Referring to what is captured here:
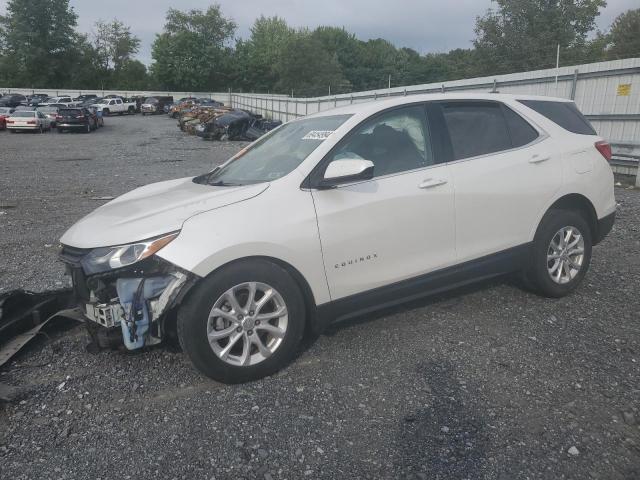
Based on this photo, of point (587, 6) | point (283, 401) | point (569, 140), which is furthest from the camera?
point (587, 6)

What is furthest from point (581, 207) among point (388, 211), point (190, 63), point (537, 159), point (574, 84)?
point (190, 63)

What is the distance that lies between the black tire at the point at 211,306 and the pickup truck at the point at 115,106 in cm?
5191

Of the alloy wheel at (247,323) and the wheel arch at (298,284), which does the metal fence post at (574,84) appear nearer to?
the wheel arch at (298,284)

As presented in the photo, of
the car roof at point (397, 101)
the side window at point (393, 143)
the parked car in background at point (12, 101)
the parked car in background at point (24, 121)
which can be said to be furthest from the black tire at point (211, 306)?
the parked car in background at point (12, 101)

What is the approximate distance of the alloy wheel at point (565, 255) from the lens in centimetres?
446

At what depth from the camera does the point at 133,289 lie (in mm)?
3025

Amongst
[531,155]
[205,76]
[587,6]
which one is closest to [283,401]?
[531,155]

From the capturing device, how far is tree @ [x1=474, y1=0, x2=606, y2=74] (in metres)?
45.2

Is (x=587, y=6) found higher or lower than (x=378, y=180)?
higher

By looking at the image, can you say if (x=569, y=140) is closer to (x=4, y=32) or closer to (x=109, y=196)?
(x=109, y=196)

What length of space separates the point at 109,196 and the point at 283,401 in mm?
8337

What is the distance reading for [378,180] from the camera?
11.8 ft

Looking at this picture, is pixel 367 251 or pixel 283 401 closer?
pixel 283 401

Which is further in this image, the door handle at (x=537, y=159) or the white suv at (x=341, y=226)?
the door handle at (x=537, y=159)
